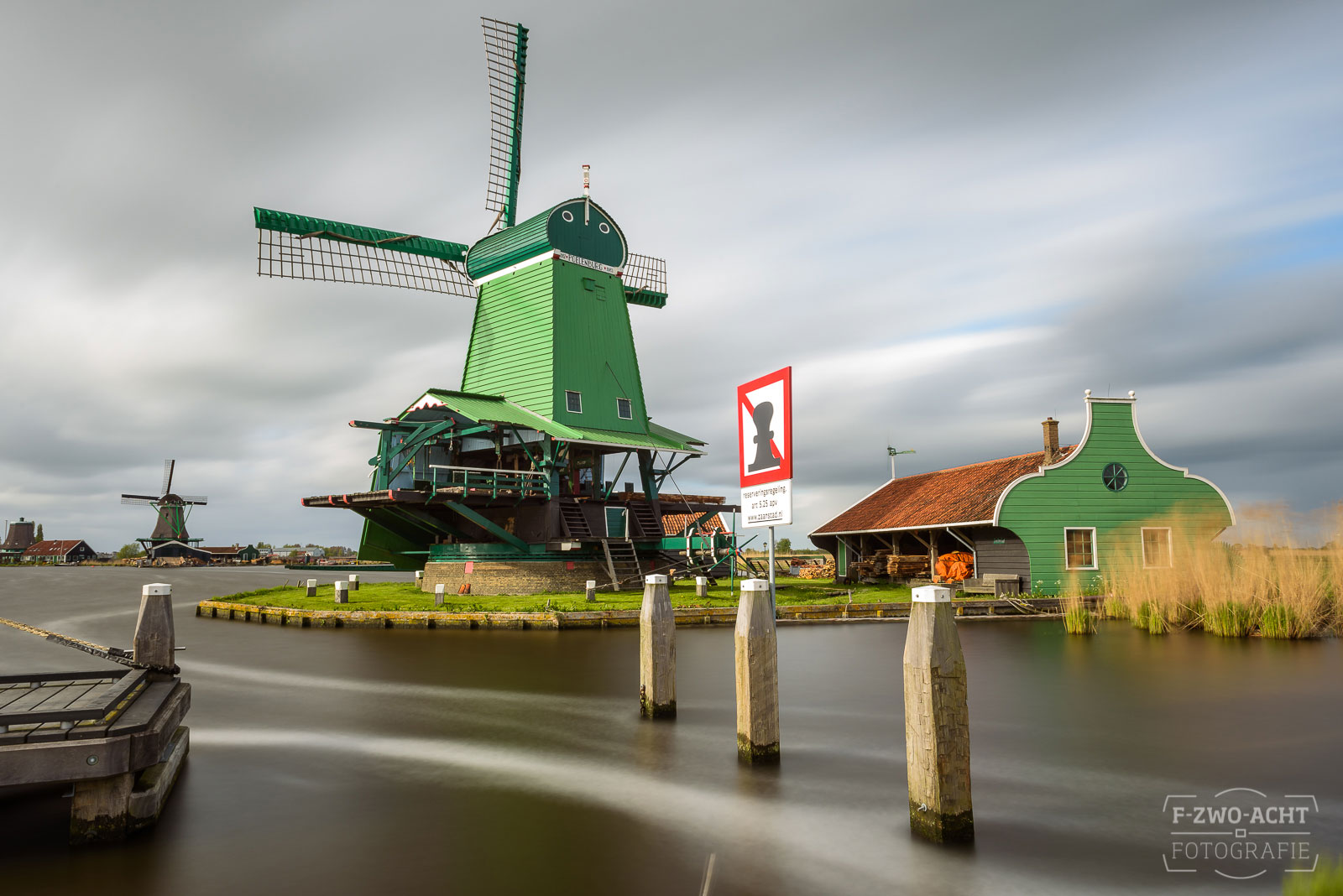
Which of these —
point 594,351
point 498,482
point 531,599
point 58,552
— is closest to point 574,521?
point 498,482

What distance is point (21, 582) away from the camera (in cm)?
5216

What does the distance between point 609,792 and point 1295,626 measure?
16.2 metres

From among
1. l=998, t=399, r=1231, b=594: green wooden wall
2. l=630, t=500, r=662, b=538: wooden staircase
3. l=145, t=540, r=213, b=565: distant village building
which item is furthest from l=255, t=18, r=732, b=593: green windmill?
l=145, t=540, r=213, b=565: distant village building

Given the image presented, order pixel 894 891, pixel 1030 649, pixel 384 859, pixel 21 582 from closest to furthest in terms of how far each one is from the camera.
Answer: pixel 894 891 < pixel 384 859 < pixel 1030 649 < pixel 21 582

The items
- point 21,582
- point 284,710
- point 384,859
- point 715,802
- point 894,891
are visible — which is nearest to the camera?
point 894,891

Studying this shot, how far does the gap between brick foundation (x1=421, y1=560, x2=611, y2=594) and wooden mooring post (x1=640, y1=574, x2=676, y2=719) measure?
1488 centimetres

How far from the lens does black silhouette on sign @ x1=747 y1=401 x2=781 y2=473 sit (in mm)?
7582

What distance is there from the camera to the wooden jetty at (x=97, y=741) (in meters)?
4.99

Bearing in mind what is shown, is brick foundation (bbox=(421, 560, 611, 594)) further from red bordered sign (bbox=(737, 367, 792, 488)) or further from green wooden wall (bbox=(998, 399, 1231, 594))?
red bordered sign (bbox=(737, 367, 792, 488))

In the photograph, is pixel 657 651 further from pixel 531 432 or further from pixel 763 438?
pixel 531 432

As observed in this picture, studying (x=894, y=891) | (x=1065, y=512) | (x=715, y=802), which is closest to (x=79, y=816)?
(x=715, y=802)

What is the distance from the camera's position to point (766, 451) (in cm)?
767

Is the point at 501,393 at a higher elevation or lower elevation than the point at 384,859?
higher

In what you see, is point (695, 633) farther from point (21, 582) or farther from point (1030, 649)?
point (21, 582)
